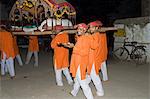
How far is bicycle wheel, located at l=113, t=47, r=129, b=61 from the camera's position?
43.7 feet

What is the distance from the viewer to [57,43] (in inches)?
318

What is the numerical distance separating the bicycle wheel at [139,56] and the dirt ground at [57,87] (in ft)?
2.46

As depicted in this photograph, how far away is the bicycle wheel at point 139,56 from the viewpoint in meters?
12.5

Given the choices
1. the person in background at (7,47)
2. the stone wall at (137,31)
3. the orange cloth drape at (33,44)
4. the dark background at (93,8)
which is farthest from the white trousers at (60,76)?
the dark background at (93,8)

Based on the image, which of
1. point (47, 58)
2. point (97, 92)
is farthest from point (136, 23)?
point (97, 92)

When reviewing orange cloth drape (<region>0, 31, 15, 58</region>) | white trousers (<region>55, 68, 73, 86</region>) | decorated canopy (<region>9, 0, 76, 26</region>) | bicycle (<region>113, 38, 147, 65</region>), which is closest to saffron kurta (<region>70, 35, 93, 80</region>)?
white trousers (<region>55, 68, 73, 86</region>)

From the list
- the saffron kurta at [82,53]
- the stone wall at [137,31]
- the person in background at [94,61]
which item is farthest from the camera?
the stone wall at [137,31]

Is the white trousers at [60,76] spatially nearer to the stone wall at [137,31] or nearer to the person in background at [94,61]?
the person in background at [94,61]

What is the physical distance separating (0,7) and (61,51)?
15776 mm

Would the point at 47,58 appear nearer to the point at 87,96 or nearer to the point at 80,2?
the point at 80,2

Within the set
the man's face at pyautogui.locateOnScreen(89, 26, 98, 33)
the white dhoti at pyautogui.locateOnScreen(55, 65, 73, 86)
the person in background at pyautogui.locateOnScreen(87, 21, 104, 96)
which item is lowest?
the white dhoti at pyautogui.locateOnScreen(55, 65, 73, 86)

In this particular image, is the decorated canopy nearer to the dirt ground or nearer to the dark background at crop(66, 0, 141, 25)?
the dirt ground

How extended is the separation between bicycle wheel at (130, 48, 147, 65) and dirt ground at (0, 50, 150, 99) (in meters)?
0.75

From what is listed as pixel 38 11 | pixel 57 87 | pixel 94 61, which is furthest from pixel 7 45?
pixel 94 61
